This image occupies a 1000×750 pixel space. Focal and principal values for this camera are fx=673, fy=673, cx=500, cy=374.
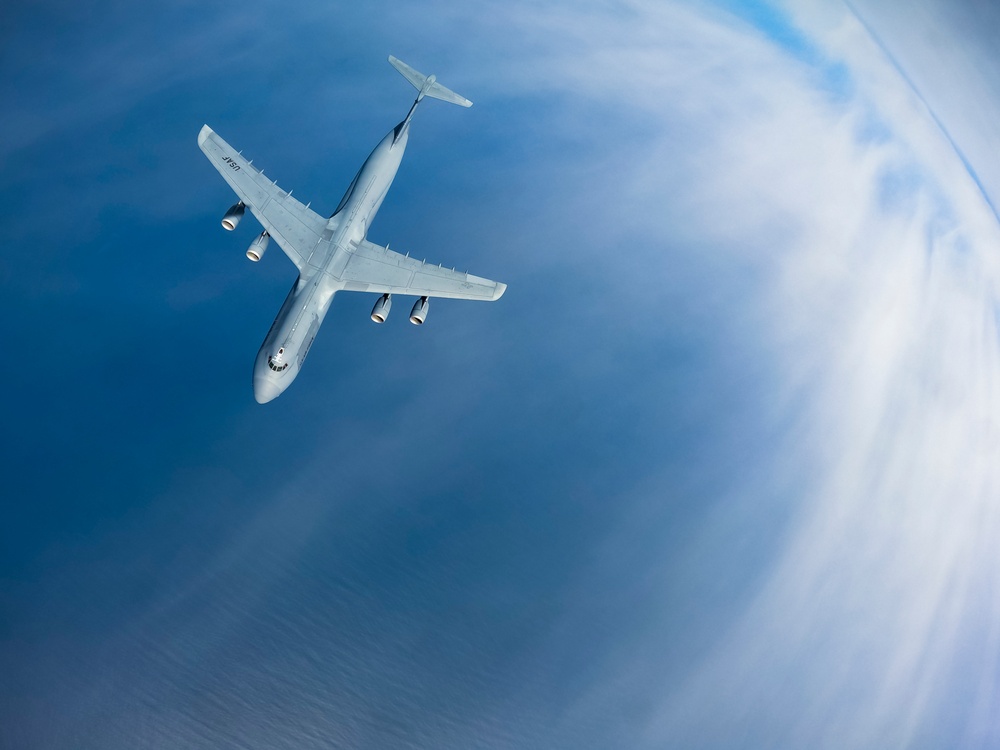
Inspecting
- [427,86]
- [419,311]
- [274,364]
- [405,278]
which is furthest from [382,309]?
[427,86]

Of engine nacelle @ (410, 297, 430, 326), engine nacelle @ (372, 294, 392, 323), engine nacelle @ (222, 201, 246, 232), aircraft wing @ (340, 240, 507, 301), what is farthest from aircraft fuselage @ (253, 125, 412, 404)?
engine nacelle @ (222, 201, 246, 232)

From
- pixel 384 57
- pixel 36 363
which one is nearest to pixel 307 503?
pixel 36 363

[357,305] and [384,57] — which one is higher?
[384,57]

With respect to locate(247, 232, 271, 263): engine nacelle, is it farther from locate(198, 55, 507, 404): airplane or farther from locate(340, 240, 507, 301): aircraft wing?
Result: locate(340, 240, 507, 301): aircraft wing

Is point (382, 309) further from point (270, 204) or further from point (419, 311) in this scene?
point (270, 204)

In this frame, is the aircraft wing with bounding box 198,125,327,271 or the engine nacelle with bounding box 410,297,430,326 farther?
the engine nacelle with bounding box 410,297,430,326

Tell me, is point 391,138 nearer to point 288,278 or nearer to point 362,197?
point 362,197
